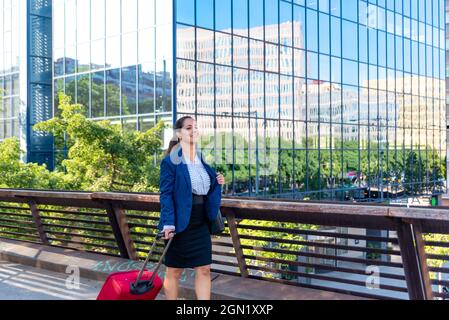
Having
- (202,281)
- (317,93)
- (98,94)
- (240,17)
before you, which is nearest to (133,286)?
(202,281)

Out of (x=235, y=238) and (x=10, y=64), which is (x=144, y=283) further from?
(x=10, y=64)

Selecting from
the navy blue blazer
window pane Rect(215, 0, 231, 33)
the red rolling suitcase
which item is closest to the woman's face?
the navy blue blazer

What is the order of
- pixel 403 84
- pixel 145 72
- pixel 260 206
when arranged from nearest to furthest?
pixel 260 206 → pixel 145 72 → pixel 403 84

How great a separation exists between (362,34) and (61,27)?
56.1ft

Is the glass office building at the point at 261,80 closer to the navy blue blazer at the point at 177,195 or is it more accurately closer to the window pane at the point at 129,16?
the window pane at the point at 129,16

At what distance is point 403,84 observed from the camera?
130ft

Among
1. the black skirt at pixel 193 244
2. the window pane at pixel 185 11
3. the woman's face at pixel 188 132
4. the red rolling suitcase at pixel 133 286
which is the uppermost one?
the window pane at pixel 185 11

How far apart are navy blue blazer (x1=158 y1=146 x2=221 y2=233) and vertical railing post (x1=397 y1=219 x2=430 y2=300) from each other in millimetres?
1635

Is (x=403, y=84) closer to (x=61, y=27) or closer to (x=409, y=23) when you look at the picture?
(x=409, y=23)

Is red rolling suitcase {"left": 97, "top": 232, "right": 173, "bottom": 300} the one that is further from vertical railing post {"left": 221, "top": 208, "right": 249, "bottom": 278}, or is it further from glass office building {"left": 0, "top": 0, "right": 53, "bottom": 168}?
glass office building {"left": 0, "top": 0, "right": 53, "bottom": 168}

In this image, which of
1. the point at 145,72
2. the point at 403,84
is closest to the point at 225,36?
the point at 145,72

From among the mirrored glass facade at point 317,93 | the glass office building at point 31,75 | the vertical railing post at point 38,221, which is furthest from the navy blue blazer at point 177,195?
the glass office building at point 31,75

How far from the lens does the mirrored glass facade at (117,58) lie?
2484 cm

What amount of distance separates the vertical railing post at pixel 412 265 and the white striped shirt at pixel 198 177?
1.69 m
